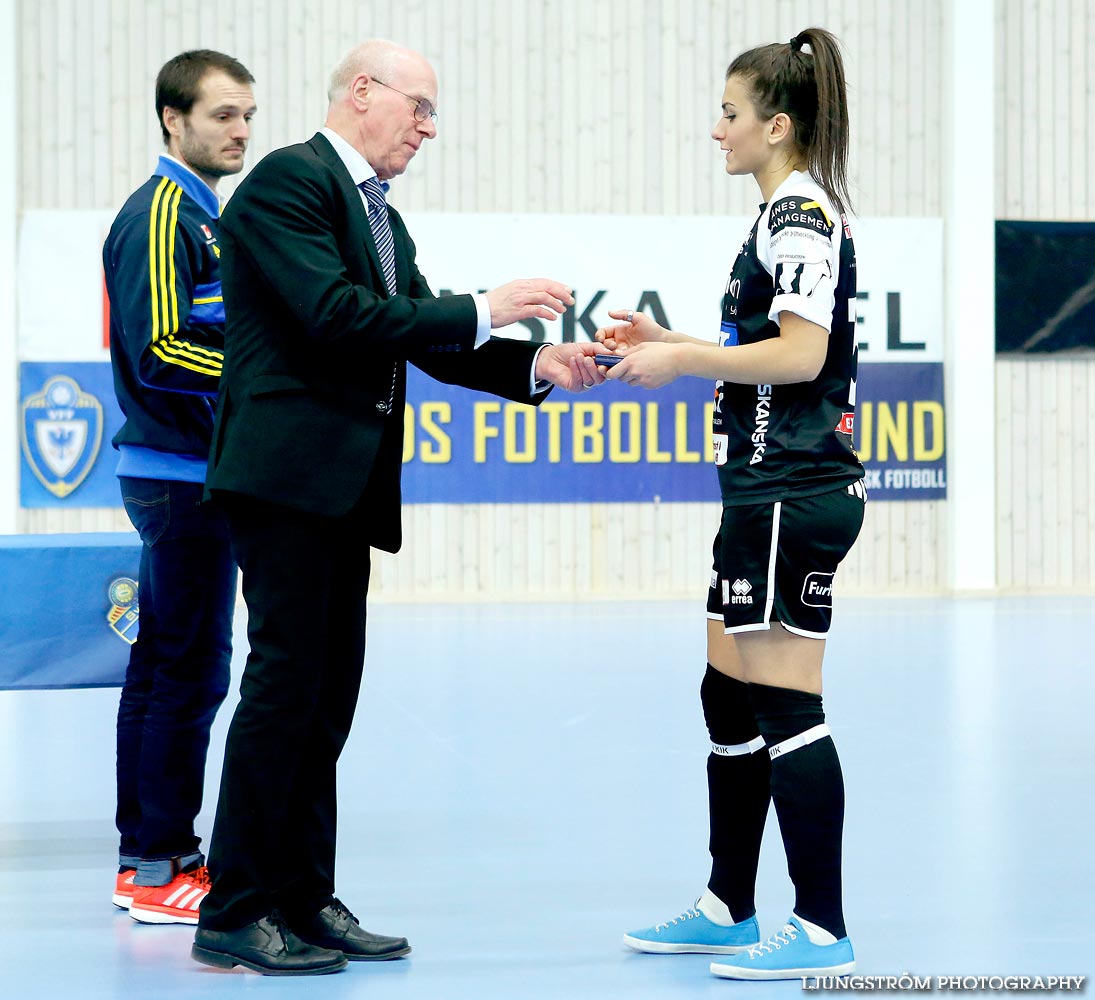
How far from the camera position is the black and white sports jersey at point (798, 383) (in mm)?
2242

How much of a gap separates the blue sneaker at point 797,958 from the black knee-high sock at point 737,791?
19 centimetres

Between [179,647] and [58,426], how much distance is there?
7244 millimetres

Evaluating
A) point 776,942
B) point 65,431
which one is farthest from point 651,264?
point 776,942

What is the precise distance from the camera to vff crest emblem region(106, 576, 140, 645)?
10.5 ft

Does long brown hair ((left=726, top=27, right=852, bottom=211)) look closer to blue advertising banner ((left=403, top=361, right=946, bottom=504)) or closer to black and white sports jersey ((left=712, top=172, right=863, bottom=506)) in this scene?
black and white sports jersey ((left=712, top=172, right=863, bottom=506))

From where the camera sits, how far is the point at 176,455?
9.37 ft

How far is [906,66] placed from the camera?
1034 centimetres

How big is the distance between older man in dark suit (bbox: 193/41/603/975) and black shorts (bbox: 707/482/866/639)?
54 centimetres

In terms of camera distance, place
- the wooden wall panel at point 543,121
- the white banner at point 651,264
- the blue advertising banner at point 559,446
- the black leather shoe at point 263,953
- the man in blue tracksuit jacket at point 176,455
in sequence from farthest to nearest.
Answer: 1. the white banner at point 651,264
2. the blue advertising banner at point 559,446
3. the wooden wall panel at point 543,121
4. the man in blue tracksuit jacket at point 176,455
5. the black leather shoe at point 263,953

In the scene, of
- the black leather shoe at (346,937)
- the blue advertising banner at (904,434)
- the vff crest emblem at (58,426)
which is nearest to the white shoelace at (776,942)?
the black leather shoe at (346,937)

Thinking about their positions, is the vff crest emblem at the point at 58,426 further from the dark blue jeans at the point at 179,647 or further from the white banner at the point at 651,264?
the dark blue jeans at the point at 179,647

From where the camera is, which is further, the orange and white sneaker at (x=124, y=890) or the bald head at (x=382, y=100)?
the orange and white sneaker at (x=124, y=890)

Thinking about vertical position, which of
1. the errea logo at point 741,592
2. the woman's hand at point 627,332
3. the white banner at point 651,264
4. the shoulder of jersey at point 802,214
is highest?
the white banner at point 651,264

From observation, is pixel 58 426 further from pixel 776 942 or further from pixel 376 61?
pixel 776 942
